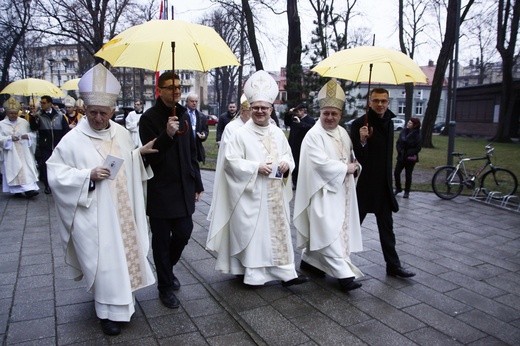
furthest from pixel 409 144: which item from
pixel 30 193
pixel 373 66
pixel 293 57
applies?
pixel 30 193

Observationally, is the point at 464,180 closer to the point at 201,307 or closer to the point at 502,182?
the point at 502,182

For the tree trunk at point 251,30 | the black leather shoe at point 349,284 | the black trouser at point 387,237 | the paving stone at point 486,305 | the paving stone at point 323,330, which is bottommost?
the paving stone at point 486,305

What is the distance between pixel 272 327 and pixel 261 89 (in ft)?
7.22

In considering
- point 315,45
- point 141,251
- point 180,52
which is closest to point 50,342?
point 141,251

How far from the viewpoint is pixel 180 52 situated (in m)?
3.96

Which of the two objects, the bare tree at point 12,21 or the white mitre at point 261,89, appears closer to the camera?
the white mitre at point 261,89

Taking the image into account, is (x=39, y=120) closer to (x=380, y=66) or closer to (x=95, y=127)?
(x=95, y=127)

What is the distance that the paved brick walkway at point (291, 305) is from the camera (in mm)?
3402

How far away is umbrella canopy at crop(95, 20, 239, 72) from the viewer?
338cm

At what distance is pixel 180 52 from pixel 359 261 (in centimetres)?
320

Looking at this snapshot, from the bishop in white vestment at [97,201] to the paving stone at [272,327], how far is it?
1.01 meters

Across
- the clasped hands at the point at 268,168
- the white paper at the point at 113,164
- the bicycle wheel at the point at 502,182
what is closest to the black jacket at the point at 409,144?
the bicycle wheel at the point at 502,182

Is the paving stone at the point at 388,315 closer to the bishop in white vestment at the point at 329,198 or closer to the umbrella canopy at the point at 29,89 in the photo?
the bishop in white vestment at the point at 329,198

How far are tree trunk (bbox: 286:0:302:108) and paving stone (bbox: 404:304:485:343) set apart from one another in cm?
867
